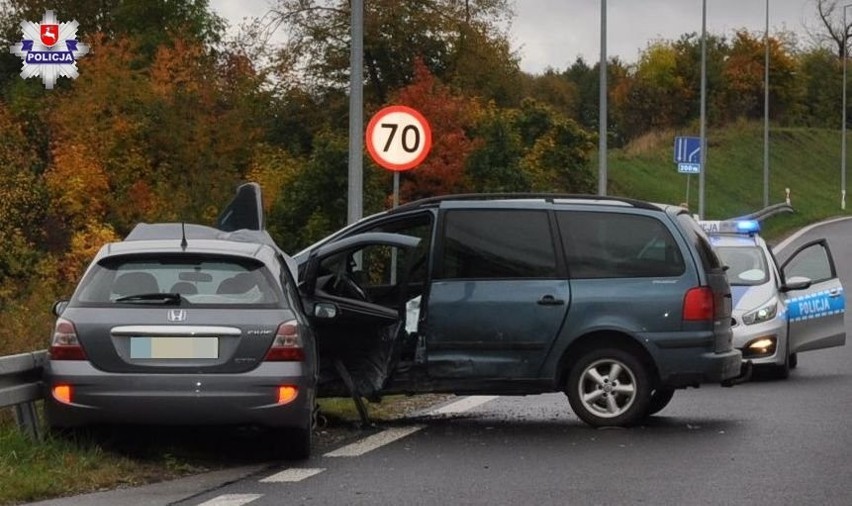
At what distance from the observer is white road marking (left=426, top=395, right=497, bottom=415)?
14.5 m

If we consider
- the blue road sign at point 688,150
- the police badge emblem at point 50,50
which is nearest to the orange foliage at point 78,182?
the police badge emblem at point 50,50

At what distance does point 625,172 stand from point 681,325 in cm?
4837

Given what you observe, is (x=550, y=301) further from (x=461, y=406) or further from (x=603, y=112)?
(x=603, y=112)

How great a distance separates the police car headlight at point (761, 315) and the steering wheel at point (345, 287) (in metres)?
5.62

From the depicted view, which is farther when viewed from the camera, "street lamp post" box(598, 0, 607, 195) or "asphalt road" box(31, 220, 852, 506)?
"street lamp post" box(598, 0, 607, 195)

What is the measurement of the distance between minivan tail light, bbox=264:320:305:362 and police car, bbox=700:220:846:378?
25.0ft

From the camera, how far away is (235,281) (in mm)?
10586

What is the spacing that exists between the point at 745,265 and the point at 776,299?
0.72 m

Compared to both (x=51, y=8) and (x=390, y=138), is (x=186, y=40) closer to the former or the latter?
(x=51, y=8)

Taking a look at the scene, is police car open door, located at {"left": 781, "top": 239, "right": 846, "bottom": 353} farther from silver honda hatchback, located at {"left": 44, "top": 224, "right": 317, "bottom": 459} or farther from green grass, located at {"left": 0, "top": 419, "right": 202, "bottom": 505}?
green grass, located at {"left": 0, "top": 419, "right": 202, "bottom": 505}

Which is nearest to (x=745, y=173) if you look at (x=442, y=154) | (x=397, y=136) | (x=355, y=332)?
(x=442, y=154)

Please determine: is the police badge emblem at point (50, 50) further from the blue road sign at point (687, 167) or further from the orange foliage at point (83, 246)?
the blue road sign at point (687, 167)

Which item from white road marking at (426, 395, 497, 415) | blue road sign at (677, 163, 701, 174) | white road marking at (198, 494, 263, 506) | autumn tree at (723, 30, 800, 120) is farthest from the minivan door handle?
autumn tree at (723, 30, 800, 120)

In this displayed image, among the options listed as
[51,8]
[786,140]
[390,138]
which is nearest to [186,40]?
[51,8]
